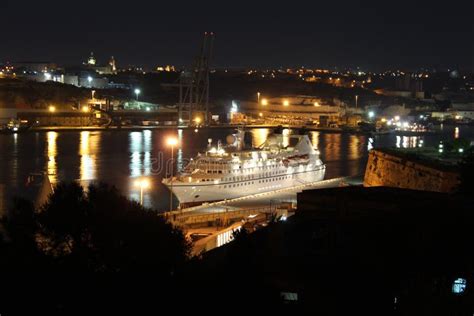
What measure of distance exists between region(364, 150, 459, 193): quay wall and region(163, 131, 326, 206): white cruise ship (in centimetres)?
101

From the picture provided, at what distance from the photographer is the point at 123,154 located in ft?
41.6

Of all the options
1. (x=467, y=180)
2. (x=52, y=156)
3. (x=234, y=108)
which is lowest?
(x=52, y=156)

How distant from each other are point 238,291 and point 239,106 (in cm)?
2678

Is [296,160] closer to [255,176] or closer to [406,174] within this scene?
[255,176]

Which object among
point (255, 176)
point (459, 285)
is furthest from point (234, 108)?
point (459, 285)

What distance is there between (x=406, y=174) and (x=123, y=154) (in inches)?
270

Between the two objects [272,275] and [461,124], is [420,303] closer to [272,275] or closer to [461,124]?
[272,275]

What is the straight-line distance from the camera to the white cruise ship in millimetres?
7551

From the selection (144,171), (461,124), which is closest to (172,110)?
(461,124)

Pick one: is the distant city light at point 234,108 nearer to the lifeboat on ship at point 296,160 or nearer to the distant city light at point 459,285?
the lifeboat on ship at point 296,160

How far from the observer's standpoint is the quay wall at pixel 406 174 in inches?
229

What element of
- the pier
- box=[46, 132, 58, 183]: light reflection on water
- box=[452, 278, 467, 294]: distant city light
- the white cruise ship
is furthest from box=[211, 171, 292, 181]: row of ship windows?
box=[452, 278, 467, 294]: distant city light

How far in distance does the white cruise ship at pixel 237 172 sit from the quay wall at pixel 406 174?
1008mm

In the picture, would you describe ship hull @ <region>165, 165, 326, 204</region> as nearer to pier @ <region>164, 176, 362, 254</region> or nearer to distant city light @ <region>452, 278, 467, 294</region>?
pier @ <region>164, 176, 362, 254</region>
